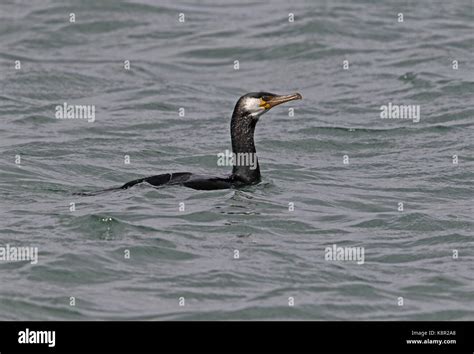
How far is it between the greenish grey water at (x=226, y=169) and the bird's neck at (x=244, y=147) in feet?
0.95

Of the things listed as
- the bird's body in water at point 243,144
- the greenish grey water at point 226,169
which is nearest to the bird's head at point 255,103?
the bird's body in water at point 243,144

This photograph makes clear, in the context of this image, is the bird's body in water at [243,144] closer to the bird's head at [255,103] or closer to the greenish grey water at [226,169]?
the bird's head at [255,103]

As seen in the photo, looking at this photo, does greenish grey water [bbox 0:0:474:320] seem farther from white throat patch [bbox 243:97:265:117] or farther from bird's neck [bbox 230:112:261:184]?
white throat patch [bbox 243:97:265:117]

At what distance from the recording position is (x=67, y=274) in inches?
509

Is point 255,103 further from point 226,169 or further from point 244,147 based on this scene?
point 226,169

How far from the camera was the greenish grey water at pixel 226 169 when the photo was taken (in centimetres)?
1270

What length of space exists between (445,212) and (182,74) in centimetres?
887

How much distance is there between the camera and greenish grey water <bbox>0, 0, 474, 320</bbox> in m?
12.7

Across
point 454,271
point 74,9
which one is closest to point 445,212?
point 454,271

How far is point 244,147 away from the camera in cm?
1622

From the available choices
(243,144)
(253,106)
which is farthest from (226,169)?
(253,106)

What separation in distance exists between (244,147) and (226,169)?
76.2 inches

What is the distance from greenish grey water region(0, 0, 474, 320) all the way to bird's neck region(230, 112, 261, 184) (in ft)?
0.95
